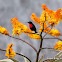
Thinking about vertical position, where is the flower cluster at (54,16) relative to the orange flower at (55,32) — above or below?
above

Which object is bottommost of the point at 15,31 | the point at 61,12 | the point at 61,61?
the point at 61,61

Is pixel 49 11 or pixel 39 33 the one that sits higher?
pixel 49 11

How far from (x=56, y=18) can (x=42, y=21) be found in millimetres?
83

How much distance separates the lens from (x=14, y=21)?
Result: 2.68 ft

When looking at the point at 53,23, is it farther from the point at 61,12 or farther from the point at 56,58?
the point at 56,58

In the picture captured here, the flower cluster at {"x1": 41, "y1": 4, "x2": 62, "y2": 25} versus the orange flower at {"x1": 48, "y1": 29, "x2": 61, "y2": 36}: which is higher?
the flower cluster at {"x1": 41, "y1": 4, "x2": 62, "y2": 25}

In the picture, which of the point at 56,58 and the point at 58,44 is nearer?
the point at 58,44

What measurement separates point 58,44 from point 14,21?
0.30 metres

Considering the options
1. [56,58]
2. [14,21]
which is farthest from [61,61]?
[14,21]

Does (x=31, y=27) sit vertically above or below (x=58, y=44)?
above

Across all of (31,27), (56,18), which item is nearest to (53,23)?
(56,18)

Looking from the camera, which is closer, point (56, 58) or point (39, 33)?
point (39, 33)

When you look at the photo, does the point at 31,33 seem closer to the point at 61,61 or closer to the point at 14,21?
the point at 14,21

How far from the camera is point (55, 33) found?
0.87 meters
